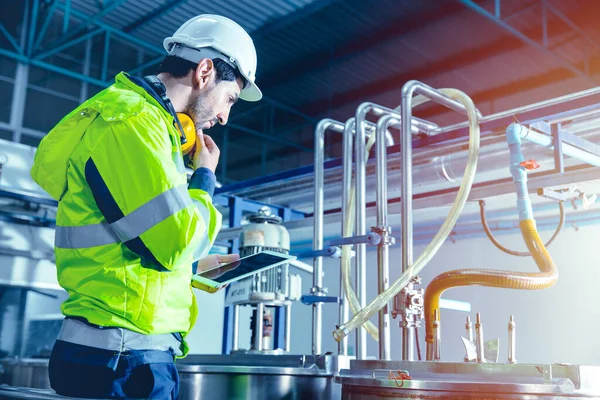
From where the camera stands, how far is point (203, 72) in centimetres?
128

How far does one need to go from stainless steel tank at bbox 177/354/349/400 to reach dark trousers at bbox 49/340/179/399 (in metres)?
1.08

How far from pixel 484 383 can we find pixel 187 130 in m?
0.83

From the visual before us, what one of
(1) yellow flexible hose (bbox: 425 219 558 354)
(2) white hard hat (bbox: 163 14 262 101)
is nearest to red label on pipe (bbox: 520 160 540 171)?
(1) yellow flexible hose (bbox: 425 219 558 354)

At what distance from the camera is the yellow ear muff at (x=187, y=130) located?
1254mm

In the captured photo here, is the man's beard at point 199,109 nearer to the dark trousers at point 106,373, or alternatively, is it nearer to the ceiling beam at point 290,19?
the dark trousers at point 106,373

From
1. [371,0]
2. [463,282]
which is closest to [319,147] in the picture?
[463,282]

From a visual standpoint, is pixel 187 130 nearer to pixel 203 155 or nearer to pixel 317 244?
pixel 203 155

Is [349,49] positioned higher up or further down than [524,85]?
higher up

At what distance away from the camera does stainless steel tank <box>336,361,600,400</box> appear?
1.29 meters

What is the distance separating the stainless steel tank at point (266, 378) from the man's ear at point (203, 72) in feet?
3.94

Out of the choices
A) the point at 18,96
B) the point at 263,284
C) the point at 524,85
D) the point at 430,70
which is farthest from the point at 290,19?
the point at 263,284

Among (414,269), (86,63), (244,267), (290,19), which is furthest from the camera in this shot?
(86,63)

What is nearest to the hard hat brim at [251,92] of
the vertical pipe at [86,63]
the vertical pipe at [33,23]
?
the vertical pipe at [33,23]

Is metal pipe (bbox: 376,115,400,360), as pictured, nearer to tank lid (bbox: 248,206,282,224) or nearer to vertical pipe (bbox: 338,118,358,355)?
vertical pipe (bbox: 338,118,358,355)
